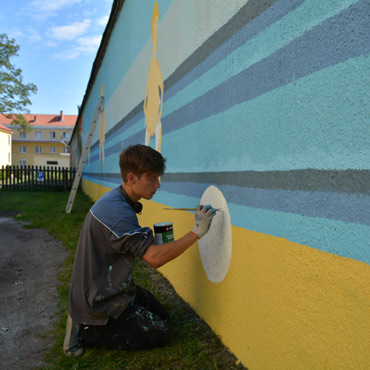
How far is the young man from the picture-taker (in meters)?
2.43

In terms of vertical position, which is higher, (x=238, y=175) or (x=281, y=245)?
(x=238, y=175)

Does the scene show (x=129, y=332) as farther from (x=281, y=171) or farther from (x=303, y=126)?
(x=303, y=126)

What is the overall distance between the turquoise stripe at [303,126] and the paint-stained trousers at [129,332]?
4.15 ft

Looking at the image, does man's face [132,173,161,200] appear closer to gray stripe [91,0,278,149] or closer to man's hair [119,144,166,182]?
man's hair [119,144,166,182]

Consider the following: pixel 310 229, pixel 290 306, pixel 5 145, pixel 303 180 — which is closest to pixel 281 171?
pixel 303 180

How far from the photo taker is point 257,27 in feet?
6.95

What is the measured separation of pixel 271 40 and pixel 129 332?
7.17 feet

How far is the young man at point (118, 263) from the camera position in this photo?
2434mm

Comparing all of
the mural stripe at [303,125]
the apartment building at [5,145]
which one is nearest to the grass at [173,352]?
the mural stripe at [303,125]

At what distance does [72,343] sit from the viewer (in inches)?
105

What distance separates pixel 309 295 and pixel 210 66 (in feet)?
6.13

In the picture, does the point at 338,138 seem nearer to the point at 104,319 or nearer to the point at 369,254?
the point at 369,254

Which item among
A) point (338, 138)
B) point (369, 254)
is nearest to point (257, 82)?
point (338, 138)

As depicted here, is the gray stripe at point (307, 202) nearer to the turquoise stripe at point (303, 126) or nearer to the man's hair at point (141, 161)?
the turquoise stripe at point (303, 126)
